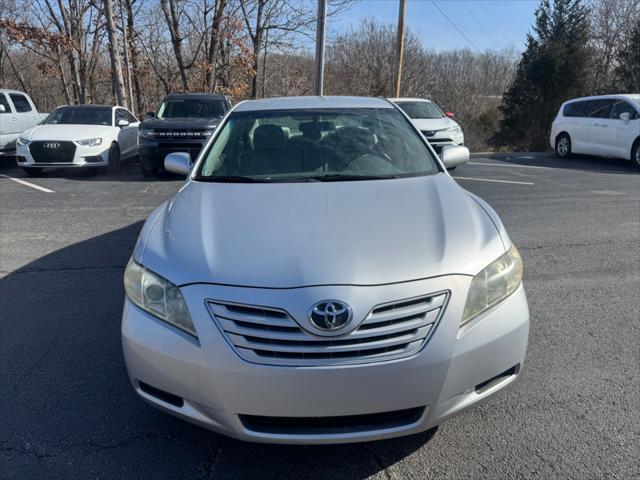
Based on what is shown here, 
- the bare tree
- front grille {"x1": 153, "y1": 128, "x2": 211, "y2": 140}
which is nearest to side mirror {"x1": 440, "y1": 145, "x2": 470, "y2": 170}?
front grille {"x1": 153, "y1": 128, "x2": 211, "y2": 140}

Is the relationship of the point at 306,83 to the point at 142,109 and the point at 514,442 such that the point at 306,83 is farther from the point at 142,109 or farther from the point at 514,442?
the point at 514,442

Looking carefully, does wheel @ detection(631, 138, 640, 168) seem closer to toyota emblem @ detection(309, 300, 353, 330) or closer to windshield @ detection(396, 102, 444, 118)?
windshield @ detection(396, 102, 444, 118)

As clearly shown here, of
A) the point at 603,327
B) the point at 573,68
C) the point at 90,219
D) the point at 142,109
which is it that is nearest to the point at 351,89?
the point at 573,68

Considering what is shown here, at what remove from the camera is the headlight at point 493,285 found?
219 cm

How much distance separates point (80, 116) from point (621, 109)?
1261cm

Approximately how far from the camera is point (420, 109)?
13414 mm

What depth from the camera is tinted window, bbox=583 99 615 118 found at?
1281cm

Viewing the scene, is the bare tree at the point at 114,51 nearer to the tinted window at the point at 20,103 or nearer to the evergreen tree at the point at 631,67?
the tinted window at the point at 20,103

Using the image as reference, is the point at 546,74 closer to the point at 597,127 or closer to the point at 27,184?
the point at 597,127

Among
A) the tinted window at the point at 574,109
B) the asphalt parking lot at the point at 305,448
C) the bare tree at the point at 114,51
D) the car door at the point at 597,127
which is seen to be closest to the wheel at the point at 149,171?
the asphalt parking lot at the point at 305,448

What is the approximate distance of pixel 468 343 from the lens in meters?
2.11

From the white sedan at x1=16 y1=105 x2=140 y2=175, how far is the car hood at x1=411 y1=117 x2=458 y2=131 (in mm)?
6800

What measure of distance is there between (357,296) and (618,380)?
1.93 metres

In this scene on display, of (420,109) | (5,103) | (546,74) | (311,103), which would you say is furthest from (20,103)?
(546,74)
